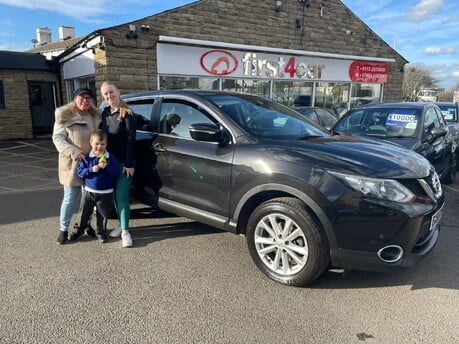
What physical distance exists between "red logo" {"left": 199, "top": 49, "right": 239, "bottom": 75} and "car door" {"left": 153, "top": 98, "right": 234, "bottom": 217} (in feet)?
26.8

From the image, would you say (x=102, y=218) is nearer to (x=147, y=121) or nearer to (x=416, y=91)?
(x=147, y=121)

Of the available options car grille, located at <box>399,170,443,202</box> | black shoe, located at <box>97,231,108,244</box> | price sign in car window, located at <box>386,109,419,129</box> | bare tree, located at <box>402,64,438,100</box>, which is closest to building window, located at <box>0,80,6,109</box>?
black shoe, located at <box>97,231,108,244</box>

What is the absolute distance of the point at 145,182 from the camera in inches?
163

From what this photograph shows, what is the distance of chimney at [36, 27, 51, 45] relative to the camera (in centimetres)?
2341

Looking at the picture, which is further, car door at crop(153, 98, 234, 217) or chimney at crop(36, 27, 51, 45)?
chimney at crop(36, 27, 51, 45)

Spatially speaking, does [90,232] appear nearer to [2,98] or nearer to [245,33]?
[245,33]

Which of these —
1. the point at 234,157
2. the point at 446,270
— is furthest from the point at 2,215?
the point at 446,270

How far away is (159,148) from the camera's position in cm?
394

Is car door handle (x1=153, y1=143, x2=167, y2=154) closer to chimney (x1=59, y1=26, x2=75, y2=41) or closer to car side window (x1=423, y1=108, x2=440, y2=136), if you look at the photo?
car side window (x1=423, y1=108, x2=440, y2=136)

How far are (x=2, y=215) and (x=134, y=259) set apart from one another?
2.56 metres

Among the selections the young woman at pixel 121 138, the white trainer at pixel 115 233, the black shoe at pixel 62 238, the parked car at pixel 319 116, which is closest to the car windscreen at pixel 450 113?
the parked car at pixel 319 116

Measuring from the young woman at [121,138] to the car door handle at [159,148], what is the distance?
0.88 ft

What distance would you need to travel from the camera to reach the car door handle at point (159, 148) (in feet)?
12.8

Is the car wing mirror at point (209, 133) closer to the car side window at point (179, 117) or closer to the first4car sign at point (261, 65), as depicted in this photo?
the car side window at point (179, 117)
